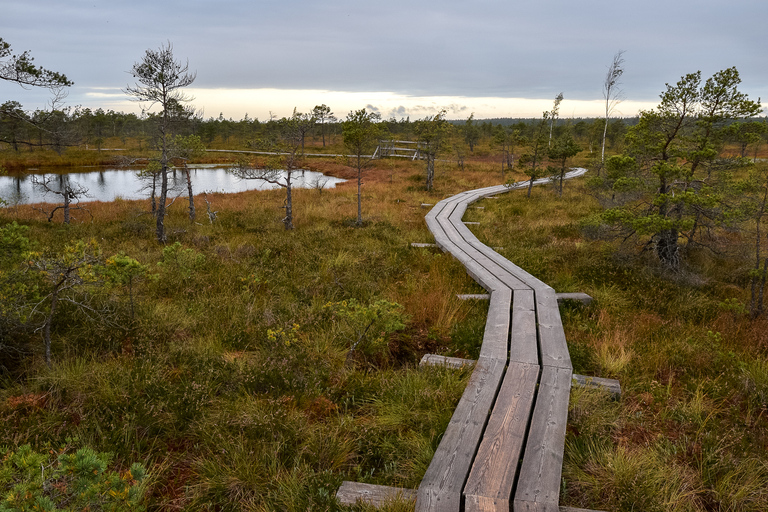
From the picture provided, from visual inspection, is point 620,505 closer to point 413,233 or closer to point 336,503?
point 336,503

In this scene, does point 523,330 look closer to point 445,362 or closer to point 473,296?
point 445,362

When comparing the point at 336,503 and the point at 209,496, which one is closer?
→ the point at 336,503

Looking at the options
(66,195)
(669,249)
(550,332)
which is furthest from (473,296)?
(66,195)

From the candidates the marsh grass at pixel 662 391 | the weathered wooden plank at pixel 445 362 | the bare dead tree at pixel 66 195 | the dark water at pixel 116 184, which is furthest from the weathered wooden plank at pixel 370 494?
the dark water at pixel 116 184

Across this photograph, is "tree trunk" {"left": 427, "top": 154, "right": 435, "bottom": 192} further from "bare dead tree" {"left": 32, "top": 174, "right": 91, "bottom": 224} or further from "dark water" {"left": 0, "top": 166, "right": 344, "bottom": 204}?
"bare dead tree" {"left": 32, "top": 174, "right": 91, "bottom": 224}

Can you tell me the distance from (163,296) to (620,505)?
709 cm

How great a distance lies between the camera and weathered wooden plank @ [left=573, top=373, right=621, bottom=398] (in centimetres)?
429

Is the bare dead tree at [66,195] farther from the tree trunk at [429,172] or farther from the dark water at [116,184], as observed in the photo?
the tree trunk at [429,172]

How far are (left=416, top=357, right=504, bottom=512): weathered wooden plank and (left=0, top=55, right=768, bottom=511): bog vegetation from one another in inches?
7.6

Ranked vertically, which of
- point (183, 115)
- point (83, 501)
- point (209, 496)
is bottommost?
point (209, 496)

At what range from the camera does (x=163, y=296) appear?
7.12 m

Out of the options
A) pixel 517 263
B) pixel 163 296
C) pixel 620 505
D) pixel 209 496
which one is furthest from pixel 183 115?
pixel 620 505

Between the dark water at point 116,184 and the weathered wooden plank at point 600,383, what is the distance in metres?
20.1

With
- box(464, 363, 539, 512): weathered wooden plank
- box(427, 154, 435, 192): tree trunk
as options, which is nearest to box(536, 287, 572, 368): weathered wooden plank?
box(464, 363, 539, 512): weathered wooden plank
